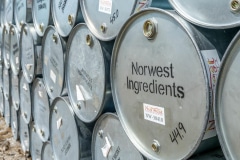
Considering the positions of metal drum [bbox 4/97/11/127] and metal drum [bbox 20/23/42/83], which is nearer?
metal drum [bbox 20/23/42/83]

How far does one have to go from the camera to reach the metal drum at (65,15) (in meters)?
1.30

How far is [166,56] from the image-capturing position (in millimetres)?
773

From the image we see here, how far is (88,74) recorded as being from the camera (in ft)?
4.05

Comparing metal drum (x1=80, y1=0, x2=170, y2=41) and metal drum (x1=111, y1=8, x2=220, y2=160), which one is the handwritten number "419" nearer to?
metal drum (x1=80, y1=0, x2=170, y2=41)

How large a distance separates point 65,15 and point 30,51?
591 mm

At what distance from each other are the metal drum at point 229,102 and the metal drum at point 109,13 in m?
0.29

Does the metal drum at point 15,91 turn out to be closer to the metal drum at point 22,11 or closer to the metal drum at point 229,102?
the metal drum at point 22,11

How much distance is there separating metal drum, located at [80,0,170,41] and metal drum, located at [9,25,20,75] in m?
1.16

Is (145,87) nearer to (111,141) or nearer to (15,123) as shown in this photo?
(111,141)

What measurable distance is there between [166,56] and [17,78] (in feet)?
5.89

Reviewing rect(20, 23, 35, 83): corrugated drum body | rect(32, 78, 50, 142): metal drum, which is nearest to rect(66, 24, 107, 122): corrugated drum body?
rect(32, 78, 50, 142): metal drum

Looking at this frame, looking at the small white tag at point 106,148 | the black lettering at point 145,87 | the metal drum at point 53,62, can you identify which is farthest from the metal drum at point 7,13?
the black lettering at point 145,87

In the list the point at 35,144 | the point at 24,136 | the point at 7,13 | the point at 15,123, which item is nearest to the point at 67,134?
the point at 35,144

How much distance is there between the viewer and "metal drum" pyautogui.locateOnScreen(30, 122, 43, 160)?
2051 millimetres
